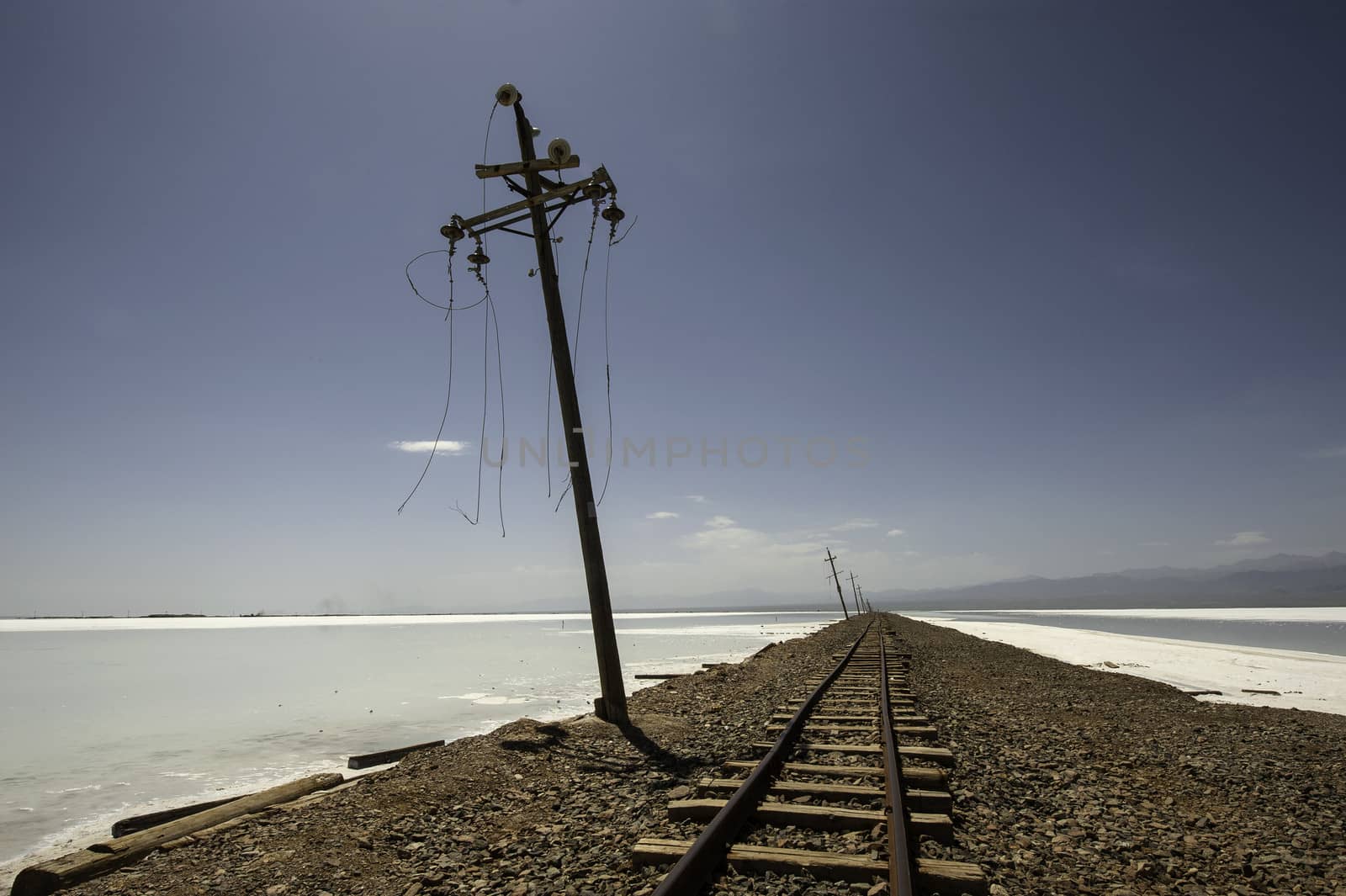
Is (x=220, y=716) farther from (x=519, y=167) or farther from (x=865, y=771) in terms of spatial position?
(x=865, y=771)

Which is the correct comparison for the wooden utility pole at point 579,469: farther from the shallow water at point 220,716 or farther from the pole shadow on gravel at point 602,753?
the shallow water at point 220,716

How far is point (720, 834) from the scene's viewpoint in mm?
4219

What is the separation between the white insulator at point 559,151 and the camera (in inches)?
382

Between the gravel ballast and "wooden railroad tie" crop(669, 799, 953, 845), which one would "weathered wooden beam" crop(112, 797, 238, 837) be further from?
"wooden railroad tie" crop(669, 799, 953, 845)

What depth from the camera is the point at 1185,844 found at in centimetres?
468

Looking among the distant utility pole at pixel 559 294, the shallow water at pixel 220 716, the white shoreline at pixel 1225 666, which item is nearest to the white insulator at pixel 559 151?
the distant utility pole at pixel 559 294

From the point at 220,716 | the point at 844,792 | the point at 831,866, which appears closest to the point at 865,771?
the point at 844,792

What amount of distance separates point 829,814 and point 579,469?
6.10m

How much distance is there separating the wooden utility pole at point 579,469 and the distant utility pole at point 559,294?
0.01 m

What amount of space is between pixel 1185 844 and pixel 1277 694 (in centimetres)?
1777

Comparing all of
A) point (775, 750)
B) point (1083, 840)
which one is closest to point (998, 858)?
point (1083, 840)

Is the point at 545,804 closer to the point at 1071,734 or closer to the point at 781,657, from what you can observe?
the point at 1071,734

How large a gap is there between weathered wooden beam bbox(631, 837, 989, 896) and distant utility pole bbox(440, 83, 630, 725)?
5328 millimetres

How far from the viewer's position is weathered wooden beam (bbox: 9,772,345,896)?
4.61 meters
